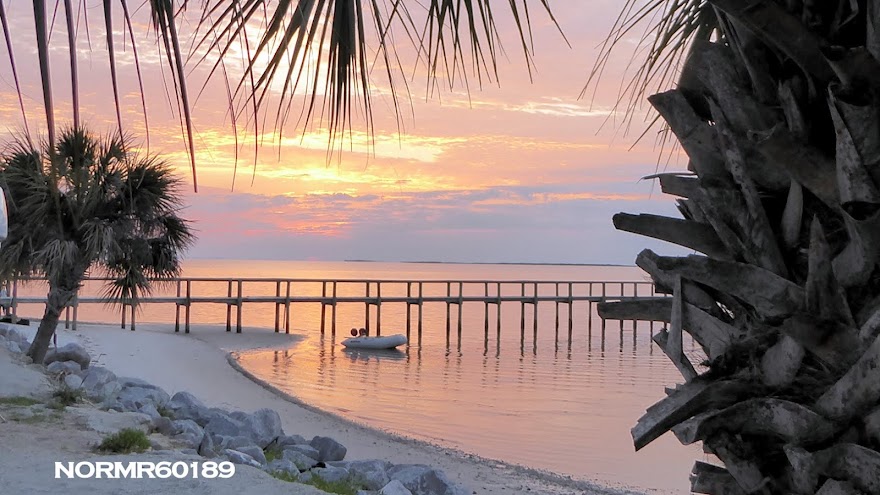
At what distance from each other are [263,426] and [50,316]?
4.32 m

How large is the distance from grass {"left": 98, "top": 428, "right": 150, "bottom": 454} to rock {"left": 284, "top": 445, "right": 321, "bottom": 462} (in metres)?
2.22

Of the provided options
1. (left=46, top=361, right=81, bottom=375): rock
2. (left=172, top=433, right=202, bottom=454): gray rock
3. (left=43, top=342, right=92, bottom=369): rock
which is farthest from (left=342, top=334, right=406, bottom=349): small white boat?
(left=172, top=433, right=202, bottom=454): gray rock

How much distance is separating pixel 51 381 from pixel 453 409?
33.5 feet

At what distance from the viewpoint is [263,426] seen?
8.30 meters

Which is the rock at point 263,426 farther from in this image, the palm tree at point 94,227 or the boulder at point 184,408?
the palm tree at point 94,227

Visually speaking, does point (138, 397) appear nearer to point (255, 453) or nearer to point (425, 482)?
point (255, 453)

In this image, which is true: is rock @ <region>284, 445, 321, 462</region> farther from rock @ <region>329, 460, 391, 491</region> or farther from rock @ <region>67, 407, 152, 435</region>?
rock @ <region>67, 407, 152, 435</region>

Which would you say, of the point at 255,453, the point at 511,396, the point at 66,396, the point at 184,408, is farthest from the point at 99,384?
the point at 511,396

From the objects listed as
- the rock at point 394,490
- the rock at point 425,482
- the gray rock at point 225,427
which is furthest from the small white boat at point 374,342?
the rock at point 394,490

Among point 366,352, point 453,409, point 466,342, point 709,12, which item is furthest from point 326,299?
point 709,12

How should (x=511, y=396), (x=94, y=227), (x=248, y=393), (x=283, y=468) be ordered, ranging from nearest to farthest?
(x=283, y=468) < (x=94, y=227) < (x=248, y=393) < (x=511, y=396)

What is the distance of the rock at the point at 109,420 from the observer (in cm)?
656

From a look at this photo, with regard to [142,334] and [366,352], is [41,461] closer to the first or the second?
[142,334]

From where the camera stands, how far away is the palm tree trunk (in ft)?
34.9
